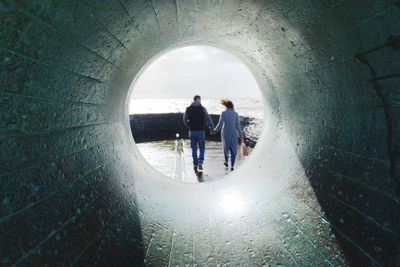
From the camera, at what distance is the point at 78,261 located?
63.8 inches

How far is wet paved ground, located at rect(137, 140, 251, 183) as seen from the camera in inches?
247

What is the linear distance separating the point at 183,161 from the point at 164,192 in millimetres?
4239

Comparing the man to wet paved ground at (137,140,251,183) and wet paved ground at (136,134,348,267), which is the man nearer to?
wet paved ground at (137,140,251,183)

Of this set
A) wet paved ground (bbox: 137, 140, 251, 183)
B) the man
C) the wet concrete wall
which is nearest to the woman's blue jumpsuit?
the man

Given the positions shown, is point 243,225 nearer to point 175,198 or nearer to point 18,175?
point 175,198

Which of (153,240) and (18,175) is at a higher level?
(18,175)

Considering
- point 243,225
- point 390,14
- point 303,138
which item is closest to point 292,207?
point 243,225

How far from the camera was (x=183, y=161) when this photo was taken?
304 inches

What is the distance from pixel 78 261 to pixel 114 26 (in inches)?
68.2

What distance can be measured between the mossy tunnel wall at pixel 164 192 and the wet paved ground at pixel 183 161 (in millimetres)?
2824

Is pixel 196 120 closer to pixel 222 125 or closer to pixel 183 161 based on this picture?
pixel 222 125

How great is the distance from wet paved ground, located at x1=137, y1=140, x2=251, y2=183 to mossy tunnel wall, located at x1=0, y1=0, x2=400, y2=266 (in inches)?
111

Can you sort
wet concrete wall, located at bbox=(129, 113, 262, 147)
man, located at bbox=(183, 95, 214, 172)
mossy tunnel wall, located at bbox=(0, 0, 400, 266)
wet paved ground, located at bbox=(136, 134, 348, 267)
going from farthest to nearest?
wet concrete wall, located at bbox=(129, 113, 262, 147)
man, located at bbox=(183, 95, 214, 172)
wet paved ground, located at bbox=(136, 134, 348, 267)
mossy tunnel wall, located at bbox=(0, 0, 400, 266)

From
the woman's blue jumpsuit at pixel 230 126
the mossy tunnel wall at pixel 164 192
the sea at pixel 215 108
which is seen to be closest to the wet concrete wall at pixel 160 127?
the sea at pixel 215 108
